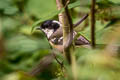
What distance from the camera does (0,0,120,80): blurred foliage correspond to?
2.30 feet

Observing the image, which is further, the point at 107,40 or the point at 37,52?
the point at 37,52

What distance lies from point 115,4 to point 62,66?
32 cm

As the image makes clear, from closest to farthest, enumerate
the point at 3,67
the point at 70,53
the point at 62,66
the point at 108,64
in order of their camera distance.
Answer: the point at 108,64 < the point at 70,53 < the point at 62,66 < the point at 3,67

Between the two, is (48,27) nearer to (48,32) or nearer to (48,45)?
(48,32)

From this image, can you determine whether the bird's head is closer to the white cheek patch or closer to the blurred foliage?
the white cheek patch

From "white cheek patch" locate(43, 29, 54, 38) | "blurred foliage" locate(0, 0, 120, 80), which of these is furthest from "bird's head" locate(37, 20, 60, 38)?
"blurred foliage" locate(0, 0, 120, 80)

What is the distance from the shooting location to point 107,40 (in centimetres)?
72

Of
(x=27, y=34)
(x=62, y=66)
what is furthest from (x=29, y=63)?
(x=62, y=66)

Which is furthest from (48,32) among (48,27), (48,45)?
(48,45)

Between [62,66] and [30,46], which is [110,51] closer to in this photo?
[62,66]

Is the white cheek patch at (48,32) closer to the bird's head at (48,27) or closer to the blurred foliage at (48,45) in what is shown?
the bird's head at (48,27)

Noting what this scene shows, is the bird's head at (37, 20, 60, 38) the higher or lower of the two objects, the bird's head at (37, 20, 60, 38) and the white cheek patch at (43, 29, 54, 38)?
the higher

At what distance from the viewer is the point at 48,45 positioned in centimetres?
324

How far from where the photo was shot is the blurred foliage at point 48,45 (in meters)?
0.70
